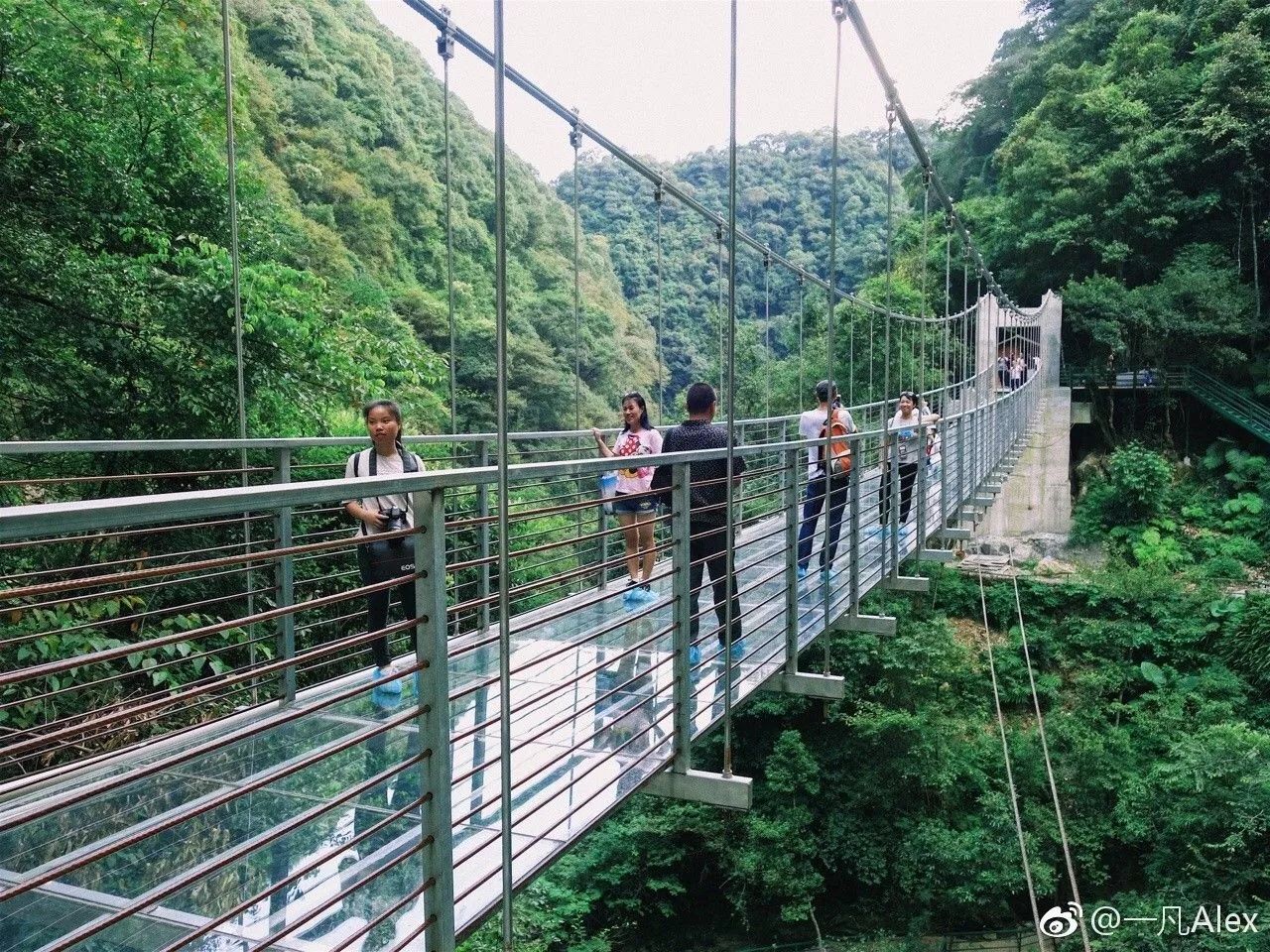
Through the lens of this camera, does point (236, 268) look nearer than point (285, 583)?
No

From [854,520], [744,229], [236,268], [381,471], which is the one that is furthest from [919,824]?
[744,229]

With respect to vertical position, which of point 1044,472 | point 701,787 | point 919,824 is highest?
point 701,787

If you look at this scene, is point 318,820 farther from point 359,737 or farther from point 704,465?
point 704,465

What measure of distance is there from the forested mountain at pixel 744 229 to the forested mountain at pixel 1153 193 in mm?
2951

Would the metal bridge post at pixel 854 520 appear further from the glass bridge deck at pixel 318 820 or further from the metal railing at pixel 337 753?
the glass bridge deck at pixel 318 820

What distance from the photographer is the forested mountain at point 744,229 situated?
16484 mm

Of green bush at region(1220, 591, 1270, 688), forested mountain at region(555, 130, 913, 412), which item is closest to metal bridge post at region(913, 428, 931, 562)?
green bush at region(1220, 591, 1270, 688)

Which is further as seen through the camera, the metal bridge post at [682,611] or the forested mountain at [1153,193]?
the forested mountain at [1153,193]

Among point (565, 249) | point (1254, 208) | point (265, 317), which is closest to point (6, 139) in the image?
point (265, 317)

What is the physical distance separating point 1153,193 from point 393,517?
51.1ft

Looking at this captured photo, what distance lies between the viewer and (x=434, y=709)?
40.8 inches

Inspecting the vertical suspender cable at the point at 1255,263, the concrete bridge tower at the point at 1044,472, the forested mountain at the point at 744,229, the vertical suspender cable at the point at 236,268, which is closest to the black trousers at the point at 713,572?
the vertical suspender cable at the point at 236,268

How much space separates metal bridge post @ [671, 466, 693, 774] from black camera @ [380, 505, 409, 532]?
0.54m

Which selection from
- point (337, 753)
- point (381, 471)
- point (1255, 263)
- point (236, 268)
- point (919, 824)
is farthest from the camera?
point (1255, 263)
